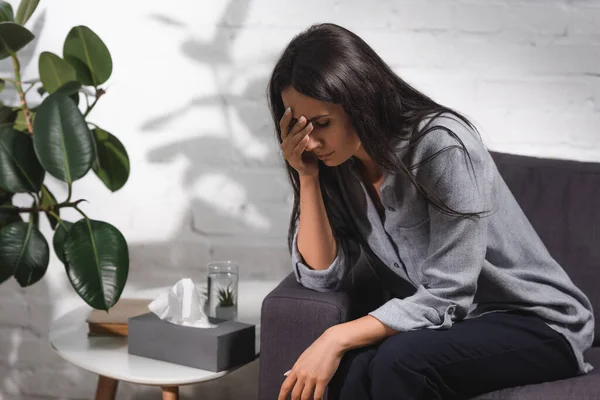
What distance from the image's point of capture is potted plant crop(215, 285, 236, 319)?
63.6 inches

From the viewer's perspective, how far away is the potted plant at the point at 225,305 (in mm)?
1615

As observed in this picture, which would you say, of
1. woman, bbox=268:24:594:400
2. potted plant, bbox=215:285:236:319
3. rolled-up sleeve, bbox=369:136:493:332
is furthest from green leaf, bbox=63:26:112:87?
rolled-up sleeve, bbox=369:136:493:332

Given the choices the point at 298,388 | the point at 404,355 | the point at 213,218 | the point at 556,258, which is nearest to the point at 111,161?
the point at 213,218

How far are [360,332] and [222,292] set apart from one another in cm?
39

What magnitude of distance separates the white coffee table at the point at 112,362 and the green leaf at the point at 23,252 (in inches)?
6.3

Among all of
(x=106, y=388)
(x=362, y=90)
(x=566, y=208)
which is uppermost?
(x=362, y=90)

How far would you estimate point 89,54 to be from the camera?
1642 mm

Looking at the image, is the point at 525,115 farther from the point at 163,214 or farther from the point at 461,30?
the point at 163,214

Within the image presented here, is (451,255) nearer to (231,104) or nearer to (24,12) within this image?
(231,104)

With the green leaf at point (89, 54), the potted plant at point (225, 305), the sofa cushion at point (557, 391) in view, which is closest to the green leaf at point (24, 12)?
the green leaf at point (89, 54)

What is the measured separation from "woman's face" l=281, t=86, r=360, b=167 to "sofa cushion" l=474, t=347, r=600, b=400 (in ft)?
1.63

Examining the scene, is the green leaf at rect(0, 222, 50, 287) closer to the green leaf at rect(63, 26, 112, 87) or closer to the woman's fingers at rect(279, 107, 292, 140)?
the green leaf at rect(63, 26, 112, 87)

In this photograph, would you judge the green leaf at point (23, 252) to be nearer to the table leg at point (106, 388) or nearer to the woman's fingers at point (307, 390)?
the table leg at point (106, 388)

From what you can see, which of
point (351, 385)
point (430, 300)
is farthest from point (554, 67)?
point (351, 385)
